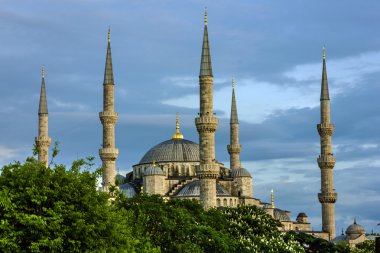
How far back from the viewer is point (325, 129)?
104750 mm

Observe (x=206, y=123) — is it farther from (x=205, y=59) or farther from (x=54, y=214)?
(x=54, y=214)

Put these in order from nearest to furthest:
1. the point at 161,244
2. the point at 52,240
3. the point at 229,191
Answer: the point at 52,240 → the point at 161,244 → the point at 229,191

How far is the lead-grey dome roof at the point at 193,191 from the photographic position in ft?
341

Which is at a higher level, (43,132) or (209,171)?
(43,132)

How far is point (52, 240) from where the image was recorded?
37031 millimetres

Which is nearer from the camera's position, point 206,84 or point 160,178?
point 206,84

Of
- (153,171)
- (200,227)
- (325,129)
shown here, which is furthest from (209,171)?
(325,129)

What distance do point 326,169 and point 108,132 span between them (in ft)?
80.9

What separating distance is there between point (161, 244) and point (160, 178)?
47.9 meters

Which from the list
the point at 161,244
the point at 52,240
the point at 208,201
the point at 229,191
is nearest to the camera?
the point at 52,240

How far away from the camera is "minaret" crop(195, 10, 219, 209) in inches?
3324

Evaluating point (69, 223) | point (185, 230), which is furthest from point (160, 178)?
point (69, 223)

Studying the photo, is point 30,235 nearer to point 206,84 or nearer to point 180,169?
point 206,84

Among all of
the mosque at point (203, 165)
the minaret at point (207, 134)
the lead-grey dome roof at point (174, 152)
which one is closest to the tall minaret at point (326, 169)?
the mosque at point (203, 165)
